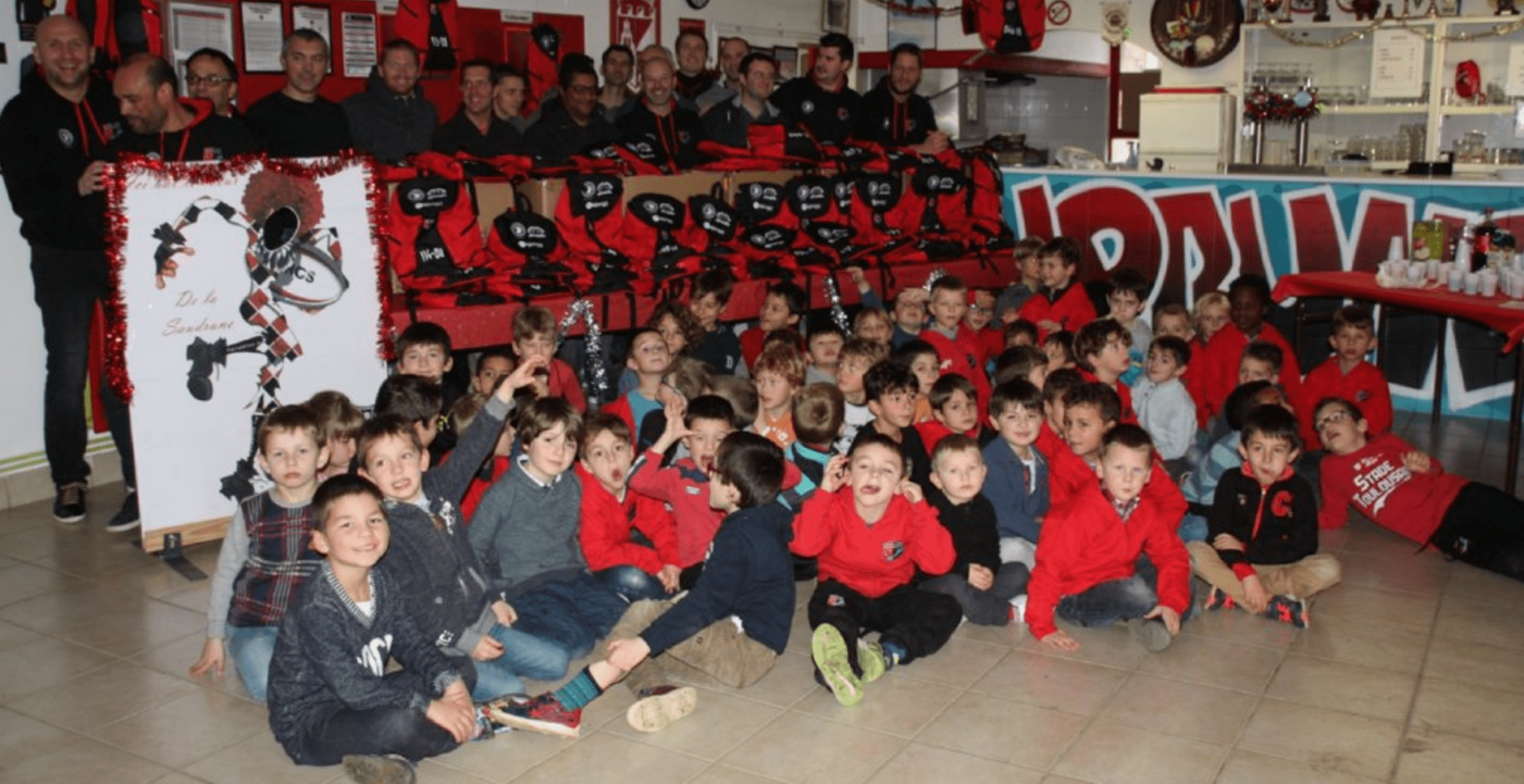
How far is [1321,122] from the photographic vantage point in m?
12.0

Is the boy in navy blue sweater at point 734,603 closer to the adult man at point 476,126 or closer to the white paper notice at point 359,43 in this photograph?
the adult man at point 476,126

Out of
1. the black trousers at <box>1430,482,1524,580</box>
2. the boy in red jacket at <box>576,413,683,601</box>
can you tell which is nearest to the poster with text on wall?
the boy in red jacket at <box>576,413,683,601</box>

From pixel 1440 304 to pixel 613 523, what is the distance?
4.10m

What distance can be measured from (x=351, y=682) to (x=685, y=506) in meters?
1.61

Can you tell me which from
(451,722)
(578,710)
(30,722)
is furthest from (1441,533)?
(30,722)

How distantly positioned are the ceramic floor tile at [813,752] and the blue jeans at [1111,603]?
1.13 meters

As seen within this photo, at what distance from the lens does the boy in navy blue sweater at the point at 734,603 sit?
4156 millimetres

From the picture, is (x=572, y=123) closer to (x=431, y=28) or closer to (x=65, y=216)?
(x=431, y=28)

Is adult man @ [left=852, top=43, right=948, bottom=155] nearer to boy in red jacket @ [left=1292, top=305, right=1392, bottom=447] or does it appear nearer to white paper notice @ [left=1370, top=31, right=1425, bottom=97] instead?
boy in red jacket @ [left=1292, top=305, right=1392, bottom=447]

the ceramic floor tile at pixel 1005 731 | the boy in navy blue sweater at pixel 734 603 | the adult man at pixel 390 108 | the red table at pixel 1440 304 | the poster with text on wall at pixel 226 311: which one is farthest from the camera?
the adult man at pixel 390 108

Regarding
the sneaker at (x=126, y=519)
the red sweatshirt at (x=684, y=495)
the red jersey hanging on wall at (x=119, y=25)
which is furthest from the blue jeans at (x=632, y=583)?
the red jersey hanging on wall at (x=119, y=25)

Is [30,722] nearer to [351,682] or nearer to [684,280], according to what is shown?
[351,682]

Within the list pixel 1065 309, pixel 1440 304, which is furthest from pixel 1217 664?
pixel 1065 309

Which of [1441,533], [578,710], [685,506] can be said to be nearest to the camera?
[578,710]
